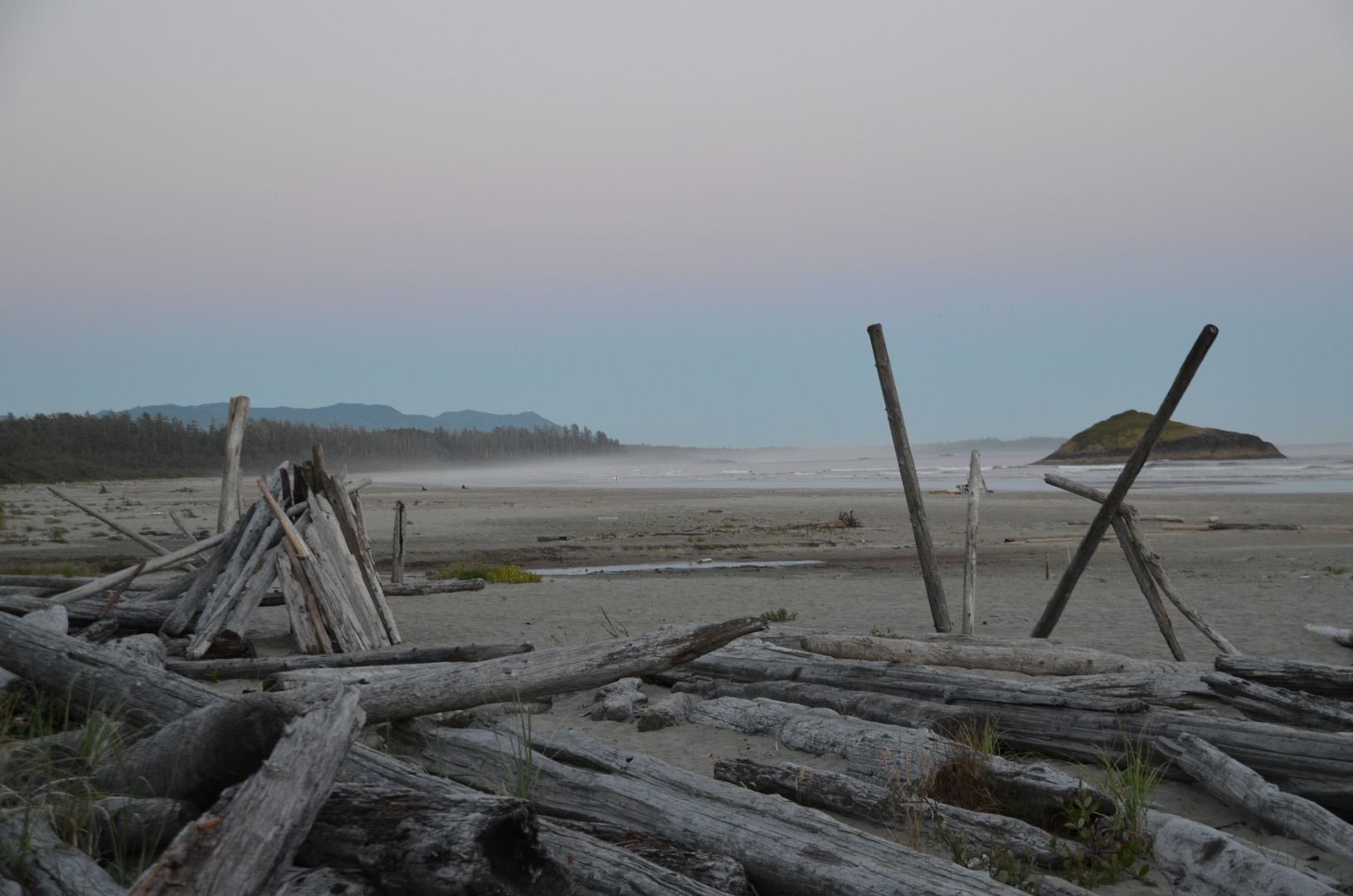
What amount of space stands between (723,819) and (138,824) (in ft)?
7.13

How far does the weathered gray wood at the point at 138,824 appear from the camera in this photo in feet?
10.0

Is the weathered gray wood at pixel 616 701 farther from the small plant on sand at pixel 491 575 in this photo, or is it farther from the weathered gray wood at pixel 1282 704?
the small plant on sand at pixel 491 575

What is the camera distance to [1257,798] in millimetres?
3727

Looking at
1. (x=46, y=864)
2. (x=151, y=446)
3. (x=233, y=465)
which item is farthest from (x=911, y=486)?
(x=151, y=446)

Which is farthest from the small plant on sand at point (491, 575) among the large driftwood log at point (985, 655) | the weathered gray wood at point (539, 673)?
the weathered gray wood at point (539, 673)

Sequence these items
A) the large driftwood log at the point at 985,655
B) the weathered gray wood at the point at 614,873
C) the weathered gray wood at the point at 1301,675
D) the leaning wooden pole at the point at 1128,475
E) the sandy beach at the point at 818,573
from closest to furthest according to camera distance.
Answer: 1. the weathered gray wood at the point at 614,873
2. the weathered gray wood at the point at 1301,675
3. the large driftwood log at the point at 985,655
4. the leaning wooden pole at the point at 1128,475
5. the sandy beach at the point at 818,573

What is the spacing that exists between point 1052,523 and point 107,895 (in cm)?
2910

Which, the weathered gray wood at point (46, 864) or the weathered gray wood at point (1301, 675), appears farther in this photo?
the weathered gray wood at point (1301, 675)

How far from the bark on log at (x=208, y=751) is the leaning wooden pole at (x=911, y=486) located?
595 centimetres

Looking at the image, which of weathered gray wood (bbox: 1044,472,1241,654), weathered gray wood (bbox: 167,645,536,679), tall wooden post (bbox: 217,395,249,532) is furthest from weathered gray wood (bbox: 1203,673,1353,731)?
tall wooden post (bbox: 217,395,249,532)

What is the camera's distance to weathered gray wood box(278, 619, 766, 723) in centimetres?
475

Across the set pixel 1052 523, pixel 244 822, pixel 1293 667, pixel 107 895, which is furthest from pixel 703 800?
pixel 1052 523

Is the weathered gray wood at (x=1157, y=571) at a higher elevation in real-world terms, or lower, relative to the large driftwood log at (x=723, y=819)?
higher

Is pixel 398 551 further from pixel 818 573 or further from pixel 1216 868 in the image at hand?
pixel 1216 868
